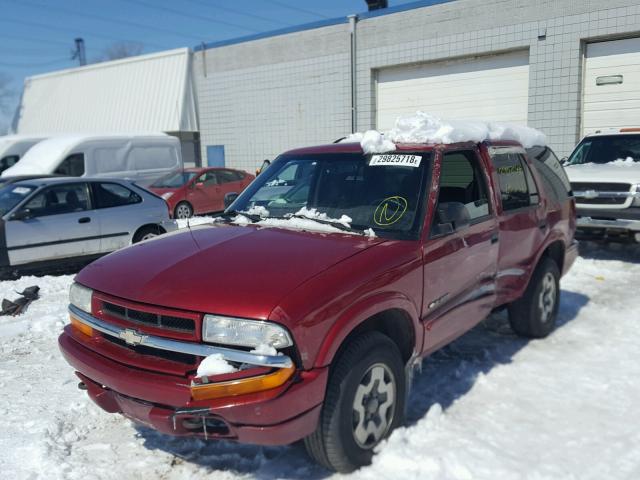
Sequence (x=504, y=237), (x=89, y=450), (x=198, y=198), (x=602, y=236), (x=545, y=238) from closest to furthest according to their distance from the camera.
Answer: (x=89, y=450), (x=504, y=237), (x=545, y=238), (x=602, y=236), (x=198, y=198)

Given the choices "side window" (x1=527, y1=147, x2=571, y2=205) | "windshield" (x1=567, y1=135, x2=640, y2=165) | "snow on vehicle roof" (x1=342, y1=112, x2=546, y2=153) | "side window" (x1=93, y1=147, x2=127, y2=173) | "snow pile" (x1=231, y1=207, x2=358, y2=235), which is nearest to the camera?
"snow pile" (x1=231, y1=207, x2=358, y2=235)

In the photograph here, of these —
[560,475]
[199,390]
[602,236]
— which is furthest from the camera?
[602,236]

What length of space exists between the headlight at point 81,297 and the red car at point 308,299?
0.6 inches

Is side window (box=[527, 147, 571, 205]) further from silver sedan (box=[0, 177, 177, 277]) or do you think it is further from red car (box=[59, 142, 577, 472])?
silver sedan (box=[0, 177, 177, 277])

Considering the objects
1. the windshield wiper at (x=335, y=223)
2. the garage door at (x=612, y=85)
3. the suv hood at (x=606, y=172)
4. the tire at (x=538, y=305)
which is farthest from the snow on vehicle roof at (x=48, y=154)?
the tire at (x=538, y=305)

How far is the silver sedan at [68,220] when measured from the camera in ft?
26.3

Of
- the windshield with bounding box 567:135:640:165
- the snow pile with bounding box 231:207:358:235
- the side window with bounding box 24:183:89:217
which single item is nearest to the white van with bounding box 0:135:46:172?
the side window with bounding box 24:183:89:217

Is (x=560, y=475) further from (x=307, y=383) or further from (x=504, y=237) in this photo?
(x=504, y=237)

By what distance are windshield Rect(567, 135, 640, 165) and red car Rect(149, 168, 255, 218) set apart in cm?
929

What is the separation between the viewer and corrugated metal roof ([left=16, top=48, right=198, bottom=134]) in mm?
24469

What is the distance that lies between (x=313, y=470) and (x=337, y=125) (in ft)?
55.5

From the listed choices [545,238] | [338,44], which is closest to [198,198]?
[338,44]

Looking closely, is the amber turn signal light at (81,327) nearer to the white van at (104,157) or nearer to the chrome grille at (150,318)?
the chrome grille at (150,318)

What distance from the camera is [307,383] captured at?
2.74 m
